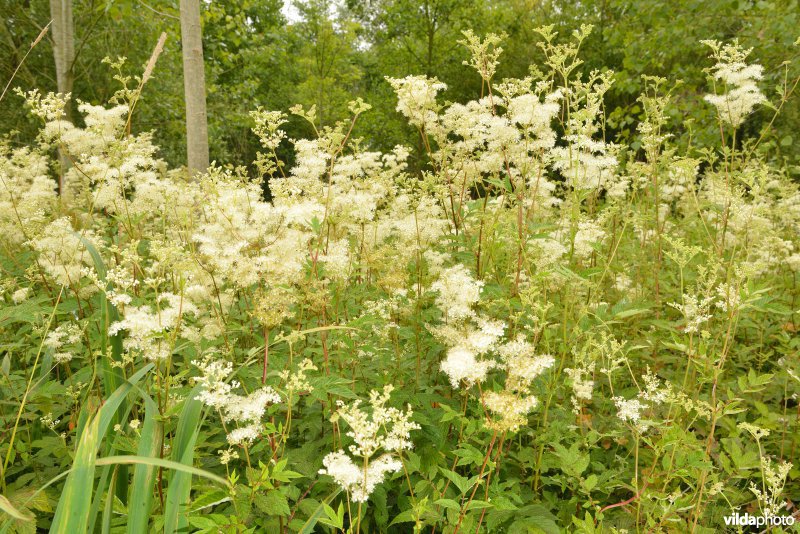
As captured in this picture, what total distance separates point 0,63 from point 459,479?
12.7m

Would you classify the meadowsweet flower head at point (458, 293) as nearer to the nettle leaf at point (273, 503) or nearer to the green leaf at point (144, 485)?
the nettle leaf at point (273, 503)

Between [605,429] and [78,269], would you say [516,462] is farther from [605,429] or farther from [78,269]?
[78,269]

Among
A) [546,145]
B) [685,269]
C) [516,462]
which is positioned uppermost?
[546,145]

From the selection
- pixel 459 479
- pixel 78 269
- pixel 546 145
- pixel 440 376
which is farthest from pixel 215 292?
pixel 546 145

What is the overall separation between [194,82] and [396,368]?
4.15 metres

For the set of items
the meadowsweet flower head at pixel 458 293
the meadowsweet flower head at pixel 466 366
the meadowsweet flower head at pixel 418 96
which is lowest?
the meadowsweet flower head at pixel 466 366

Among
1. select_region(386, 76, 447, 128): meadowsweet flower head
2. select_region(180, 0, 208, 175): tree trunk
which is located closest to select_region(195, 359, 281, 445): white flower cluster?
select_region(386, 76, 447, 128): meadowsweet flower head

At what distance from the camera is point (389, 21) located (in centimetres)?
1614

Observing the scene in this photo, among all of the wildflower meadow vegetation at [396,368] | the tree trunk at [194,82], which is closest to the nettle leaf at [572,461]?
the wildflower meadow vegetation at [396,368]

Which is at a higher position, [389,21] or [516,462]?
[389,21]

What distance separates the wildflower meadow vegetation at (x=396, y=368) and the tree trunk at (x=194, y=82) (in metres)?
1.63

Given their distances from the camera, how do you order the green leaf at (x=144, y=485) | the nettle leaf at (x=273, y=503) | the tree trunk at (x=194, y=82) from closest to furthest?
1. the green leaf at (x=144, y=485)
2. the nettle leaf at (x=273, y=503)
3. the tree trunk at (x=194, y=82)

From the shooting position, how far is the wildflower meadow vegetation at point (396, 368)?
5.75 feet

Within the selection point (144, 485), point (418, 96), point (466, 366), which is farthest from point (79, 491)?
point (418, 96)
